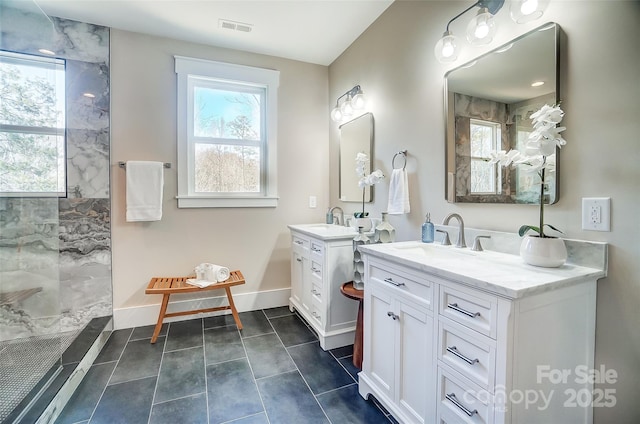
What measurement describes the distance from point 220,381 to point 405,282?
1315mm

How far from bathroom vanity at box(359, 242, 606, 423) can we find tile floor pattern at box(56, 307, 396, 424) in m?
0.42

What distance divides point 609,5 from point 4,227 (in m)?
3.40

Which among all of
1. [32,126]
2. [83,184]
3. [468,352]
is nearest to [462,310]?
[468,352]

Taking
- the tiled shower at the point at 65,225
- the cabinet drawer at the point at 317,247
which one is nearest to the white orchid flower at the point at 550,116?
the cabinet drawer at the point at 317,247

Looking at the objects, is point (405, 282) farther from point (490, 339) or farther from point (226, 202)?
point (226, 202)

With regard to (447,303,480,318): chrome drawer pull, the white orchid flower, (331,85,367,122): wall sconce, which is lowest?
(447,303,480,318): chrome drawer pull

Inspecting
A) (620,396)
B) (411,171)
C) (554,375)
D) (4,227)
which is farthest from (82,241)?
(620,396)

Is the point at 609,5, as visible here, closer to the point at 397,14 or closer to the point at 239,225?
the point at 397,14

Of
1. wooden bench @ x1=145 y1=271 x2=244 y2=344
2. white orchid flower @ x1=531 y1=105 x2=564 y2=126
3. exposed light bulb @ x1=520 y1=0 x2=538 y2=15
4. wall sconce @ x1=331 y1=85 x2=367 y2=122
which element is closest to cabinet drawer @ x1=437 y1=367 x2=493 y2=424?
white orchid flower @ x1=531 y1=105 x2=564 y2=126

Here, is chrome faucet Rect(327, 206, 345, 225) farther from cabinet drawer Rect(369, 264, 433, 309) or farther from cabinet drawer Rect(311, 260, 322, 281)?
cabinet drawer Rect(369, 264, 433, 309)

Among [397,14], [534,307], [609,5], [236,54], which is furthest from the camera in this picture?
[236,54]

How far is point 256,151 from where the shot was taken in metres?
2.99

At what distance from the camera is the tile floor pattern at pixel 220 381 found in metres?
1.51

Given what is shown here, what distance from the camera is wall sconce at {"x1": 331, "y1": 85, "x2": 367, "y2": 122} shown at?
97.2 inches
